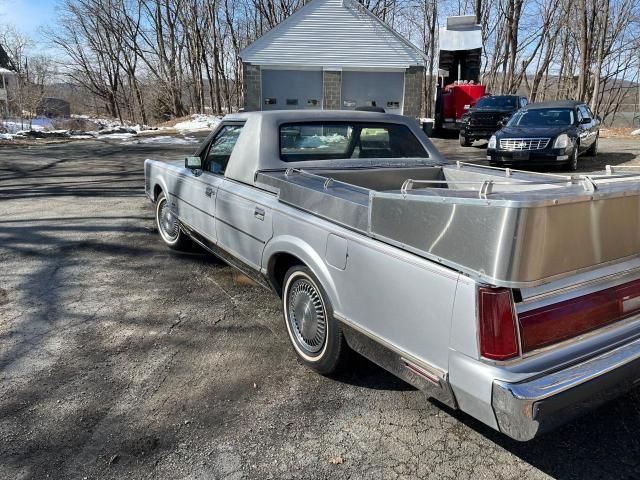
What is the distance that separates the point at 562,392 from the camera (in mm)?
1976

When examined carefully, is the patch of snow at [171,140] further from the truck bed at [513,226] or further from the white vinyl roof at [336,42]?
the truck bed at [513,226]

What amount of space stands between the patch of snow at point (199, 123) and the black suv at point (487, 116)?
1297 cm

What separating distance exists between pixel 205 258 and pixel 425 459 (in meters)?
3.52

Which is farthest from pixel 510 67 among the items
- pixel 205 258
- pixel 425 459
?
pixel 425 459

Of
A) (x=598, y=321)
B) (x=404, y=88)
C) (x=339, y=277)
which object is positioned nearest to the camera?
(x=598, y=321)

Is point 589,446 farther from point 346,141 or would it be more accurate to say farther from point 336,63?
point 336,63

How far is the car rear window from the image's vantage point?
4.02 m

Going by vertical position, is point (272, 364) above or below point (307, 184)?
below

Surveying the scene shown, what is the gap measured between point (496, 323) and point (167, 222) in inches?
171

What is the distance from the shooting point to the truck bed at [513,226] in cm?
189

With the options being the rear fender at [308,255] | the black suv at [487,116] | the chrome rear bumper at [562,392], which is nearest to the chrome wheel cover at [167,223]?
the rear fender at [308,255]

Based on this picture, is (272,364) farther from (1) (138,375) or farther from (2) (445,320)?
(2) (445,320)

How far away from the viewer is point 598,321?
2252 mm

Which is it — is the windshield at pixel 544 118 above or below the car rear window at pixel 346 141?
above
